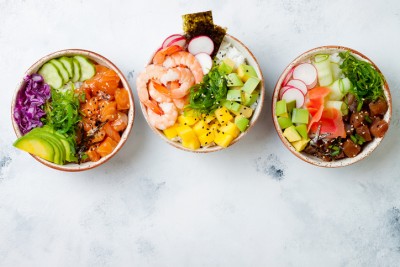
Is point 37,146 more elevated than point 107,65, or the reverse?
point 107,65

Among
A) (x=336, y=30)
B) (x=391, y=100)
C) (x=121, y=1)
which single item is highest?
(x=121, y=1)

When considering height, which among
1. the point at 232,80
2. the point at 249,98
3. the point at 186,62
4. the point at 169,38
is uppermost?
the point at 169,38

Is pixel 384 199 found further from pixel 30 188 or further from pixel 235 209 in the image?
pixel 30 188

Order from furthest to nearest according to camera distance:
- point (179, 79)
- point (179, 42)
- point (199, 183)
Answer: point (199, 183)
point (179, 42)
point (179, 79)

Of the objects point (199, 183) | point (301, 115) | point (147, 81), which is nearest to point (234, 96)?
point (301, 115)

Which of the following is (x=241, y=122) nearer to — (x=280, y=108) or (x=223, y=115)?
(x=223, y=115)

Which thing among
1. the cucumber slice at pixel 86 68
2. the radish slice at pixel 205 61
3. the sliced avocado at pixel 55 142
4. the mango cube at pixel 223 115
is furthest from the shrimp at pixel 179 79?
the sliced avocado at pixel 55 142

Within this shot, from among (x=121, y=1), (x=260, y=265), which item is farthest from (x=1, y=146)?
(x=260, y=265)
